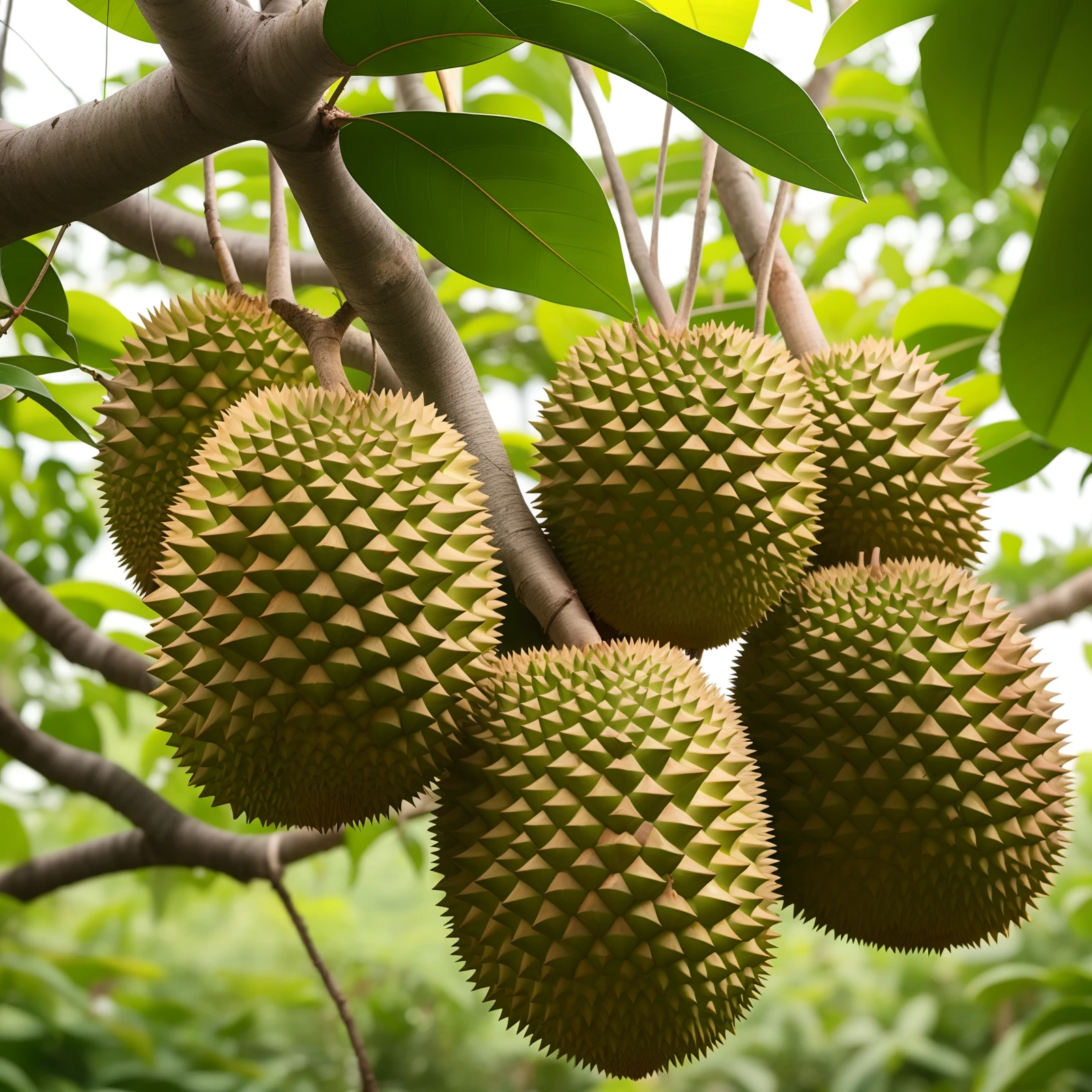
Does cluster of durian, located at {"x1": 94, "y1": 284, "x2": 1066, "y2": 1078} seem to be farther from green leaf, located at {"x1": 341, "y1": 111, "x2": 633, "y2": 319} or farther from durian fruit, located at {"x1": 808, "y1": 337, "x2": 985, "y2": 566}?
green leaf, located at {"x1": 341, "y1": 111, "x2": 633, "y2": 319}

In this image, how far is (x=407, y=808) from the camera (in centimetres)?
159

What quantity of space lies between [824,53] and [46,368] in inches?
30.2

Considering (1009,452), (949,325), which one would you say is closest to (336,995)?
(1009,452)

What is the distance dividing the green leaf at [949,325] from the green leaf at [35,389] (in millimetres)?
1203

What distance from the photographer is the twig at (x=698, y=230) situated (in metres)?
0.84

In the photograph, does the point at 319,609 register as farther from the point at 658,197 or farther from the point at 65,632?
the point at 65,632

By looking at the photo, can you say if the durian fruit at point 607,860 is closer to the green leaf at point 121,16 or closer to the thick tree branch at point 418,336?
the thick tree branch at point 418,336

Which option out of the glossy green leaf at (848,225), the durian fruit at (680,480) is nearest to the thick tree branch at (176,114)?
the durian fruit at (680,480)

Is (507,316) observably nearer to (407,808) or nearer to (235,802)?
(407,808)

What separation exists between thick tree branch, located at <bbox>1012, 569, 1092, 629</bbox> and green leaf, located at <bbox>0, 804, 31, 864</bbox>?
71.7 inches

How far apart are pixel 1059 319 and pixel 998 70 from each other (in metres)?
0.24

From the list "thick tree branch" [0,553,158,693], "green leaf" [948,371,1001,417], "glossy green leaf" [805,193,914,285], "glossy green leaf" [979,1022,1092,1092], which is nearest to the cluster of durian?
"thick tree branch" [0,553,158,693]

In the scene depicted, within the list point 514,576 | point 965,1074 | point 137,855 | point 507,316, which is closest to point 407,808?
point 137,855

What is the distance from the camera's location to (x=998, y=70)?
36.7 inches
